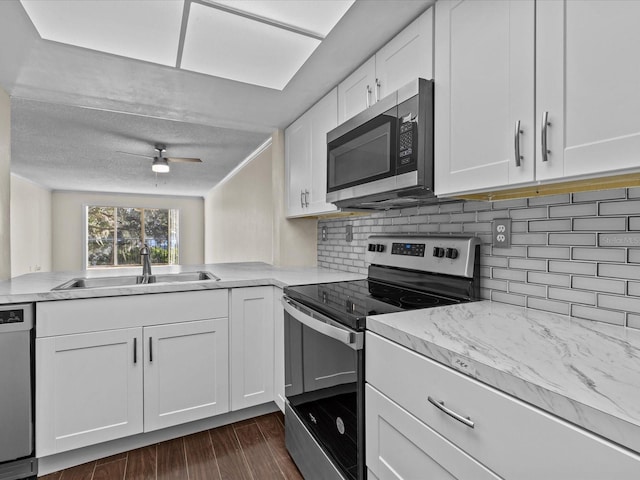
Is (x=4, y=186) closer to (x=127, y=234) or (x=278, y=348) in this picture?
(x=278, y=348)

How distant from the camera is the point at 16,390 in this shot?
1.58 meters

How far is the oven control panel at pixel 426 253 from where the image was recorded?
56.5 inches

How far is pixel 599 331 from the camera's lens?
98 centimetres

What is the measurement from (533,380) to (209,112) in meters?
2.60

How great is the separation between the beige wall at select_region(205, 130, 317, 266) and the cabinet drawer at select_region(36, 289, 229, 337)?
38.0 inches

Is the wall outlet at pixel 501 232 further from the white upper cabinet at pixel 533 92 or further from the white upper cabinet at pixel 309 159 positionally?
the white upper cabinet at pixel 309 159

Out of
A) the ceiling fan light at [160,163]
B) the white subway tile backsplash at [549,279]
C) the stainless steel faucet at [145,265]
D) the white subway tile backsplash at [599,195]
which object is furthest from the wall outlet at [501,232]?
the ceiling fan light at [160,163]

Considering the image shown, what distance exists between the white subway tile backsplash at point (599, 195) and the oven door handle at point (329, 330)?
84cm

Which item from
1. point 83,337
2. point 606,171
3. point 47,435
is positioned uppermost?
point 606,171

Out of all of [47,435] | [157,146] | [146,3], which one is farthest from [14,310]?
[157,146]

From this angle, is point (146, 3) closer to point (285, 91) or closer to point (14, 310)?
point (285, 91)

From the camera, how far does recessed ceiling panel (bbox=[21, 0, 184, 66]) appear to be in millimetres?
1425

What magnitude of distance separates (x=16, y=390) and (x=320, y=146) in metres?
2.06

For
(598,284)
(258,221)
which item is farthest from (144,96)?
(598,284)
